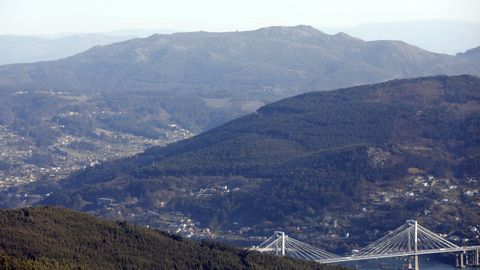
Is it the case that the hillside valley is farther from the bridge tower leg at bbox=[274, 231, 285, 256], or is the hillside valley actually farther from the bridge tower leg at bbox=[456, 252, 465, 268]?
the bridge tower leg at bbox=[456, 252, 465, 268]

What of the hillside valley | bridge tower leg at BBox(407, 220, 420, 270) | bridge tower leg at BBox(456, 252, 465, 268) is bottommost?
bridge tower leg at BBox(456, 252, 465, 268)

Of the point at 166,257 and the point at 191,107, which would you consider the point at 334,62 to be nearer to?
the point at 191,107

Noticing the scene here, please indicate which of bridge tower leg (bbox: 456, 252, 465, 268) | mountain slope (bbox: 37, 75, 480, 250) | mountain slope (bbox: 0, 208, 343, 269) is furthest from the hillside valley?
bridge tower leg (bbox: 456, 252, 465, 268)

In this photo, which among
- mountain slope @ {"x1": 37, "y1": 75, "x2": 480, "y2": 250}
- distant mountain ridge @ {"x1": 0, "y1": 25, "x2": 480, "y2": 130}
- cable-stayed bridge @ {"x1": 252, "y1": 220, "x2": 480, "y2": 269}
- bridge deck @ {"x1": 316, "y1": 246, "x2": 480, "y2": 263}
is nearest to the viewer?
bridge deck @ {"x1": 316, "y1": 246, "x2": 480, "y2": 263}

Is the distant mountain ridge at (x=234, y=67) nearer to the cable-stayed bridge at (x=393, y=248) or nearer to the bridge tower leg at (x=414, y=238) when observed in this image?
the bridge tower leg at (x=414, y=238)

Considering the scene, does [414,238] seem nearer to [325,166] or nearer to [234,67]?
[325,166]

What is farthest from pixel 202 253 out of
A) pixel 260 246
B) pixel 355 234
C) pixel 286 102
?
pixel 286 102

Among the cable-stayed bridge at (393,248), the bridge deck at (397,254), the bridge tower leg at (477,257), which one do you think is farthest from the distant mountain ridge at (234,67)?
the bridge deck at (397,254)
